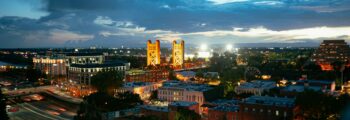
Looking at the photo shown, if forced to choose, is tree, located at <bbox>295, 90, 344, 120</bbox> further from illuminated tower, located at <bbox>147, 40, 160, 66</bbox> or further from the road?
illuminated tower, located at <bbox>147, 40, 160, 66</bbox>

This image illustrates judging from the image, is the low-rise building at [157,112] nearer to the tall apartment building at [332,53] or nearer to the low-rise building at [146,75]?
the low-rise building at [146,75]

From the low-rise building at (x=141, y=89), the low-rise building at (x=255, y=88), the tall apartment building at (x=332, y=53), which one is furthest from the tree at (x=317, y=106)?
the tall apartment building at (x=332, y=53)

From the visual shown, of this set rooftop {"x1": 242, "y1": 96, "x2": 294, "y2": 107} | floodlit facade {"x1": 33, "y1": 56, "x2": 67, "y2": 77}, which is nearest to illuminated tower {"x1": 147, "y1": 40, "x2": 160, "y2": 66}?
floodlit facade {"x1": 33, "y1": 56, "x2": 67, "y2": 77}

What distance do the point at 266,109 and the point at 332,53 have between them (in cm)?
10185

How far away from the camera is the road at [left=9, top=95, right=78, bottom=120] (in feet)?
163

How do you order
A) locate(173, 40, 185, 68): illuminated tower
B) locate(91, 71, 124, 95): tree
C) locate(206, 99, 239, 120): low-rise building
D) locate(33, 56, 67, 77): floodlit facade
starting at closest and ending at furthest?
locate(206, 99, 239, 120): low-rise building, locate(91, 71, 124, 95): tree, locate(33, 56, 67, 77): floodlit facade, locate(173, 40, 185, 68): illuminated tower

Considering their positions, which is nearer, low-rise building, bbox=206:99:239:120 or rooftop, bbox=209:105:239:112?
low-rise building, bbox=206:99:239:120

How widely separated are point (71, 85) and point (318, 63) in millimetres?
95448

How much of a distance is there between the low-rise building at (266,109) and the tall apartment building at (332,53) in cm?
9221

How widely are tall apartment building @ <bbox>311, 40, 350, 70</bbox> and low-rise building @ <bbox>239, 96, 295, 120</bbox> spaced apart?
9221 centimetres

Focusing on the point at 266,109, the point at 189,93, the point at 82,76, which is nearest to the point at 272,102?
the point at 266,109

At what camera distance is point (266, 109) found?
4175cm

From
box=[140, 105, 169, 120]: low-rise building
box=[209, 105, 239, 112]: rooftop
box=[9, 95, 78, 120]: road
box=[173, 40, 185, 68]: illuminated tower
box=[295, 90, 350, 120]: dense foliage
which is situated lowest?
box=[9, 95, 78, 120]: road

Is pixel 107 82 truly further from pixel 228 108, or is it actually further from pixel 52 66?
pixel 52 66
